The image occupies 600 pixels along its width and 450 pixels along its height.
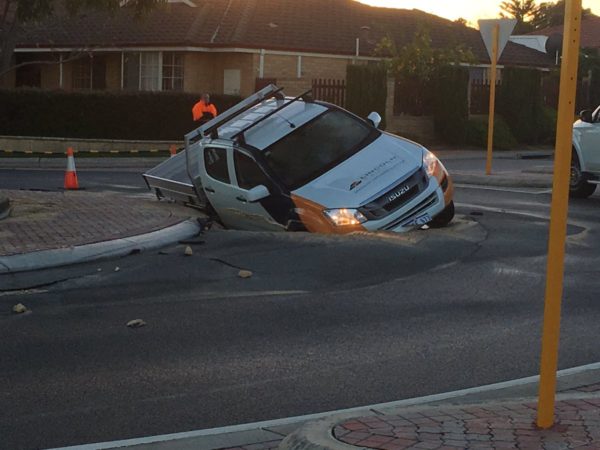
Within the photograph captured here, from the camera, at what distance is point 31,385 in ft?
22.7

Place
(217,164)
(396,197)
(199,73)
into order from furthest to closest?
(199,73), (217,164), (396,197)

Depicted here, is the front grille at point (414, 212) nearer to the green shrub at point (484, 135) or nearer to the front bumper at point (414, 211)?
the front bumper at point (414, 211)

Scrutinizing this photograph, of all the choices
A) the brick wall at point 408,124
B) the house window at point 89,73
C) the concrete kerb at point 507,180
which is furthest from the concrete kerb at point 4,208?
the house window at point 89,73

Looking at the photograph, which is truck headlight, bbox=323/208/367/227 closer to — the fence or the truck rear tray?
the truck rear tray

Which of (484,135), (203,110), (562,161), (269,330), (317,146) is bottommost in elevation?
(484,135)

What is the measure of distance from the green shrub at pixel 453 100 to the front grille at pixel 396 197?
24.4 metres

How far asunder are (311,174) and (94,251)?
3.01 m

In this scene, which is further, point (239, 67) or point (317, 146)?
point (239, 67)

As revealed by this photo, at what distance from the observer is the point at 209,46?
3638 cm

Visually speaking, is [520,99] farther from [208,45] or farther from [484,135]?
[208,45]

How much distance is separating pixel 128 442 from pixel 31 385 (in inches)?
54.4

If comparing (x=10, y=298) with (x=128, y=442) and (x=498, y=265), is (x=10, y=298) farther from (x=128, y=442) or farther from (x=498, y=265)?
(x=498, y=265)

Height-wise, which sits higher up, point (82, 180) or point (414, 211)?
point (414, 211)

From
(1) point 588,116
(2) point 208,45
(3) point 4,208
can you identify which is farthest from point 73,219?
(2) point 208,45
